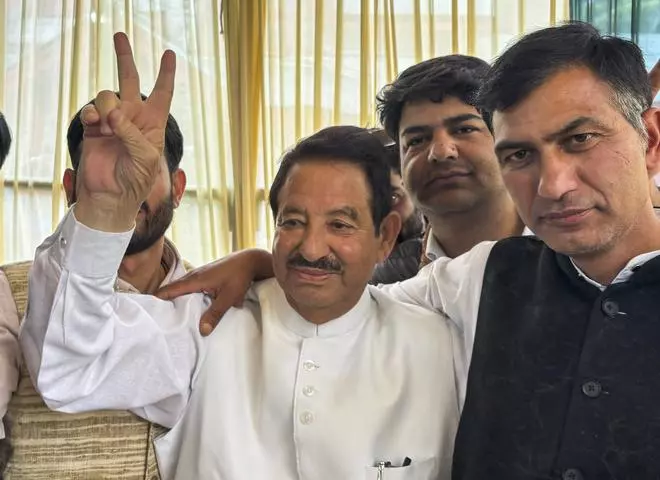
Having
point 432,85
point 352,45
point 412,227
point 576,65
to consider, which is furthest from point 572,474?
point 352,45

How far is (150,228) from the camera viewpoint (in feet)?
5.58

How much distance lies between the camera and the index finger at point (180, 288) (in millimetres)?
1518

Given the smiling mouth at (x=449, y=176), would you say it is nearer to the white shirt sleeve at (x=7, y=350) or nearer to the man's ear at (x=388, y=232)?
the man's ear at (x=388, y=232)

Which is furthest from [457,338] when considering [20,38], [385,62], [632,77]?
[20,38]

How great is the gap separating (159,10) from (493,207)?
101 inches

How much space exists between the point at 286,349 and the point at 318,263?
0.67ft

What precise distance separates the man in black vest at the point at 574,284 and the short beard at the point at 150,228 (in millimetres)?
775

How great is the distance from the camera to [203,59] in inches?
157

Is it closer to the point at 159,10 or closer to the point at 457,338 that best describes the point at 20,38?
the point at 159,10

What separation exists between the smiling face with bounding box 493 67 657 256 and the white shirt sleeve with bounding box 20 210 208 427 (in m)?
0.70

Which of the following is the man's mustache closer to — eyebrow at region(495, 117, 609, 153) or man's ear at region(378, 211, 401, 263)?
man's ear at region(378, 211, 401, 263)

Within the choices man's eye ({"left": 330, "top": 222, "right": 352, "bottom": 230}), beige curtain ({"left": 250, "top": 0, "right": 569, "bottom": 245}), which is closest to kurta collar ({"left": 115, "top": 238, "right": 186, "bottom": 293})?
man's eye ({"left": 330, "top": 222, "right": 352, "bottom": 230})

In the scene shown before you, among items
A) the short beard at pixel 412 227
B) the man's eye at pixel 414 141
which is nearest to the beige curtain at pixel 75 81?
the short beard at pixel 412 227

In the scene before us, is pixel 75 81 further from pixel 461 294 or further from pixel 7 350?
pixel 461 294
